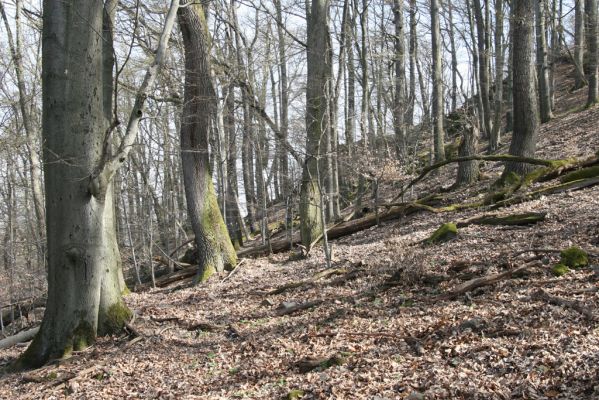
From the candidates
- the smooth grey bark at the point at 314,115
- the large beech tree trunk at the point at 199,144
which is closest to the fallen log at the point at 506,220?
the smooth grey bark at the point at 314,115

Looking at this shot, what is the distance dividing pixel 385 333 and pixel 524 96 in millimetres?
7453

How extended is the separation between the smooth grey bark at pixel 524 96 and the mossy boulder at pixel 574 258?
4993 millimetres

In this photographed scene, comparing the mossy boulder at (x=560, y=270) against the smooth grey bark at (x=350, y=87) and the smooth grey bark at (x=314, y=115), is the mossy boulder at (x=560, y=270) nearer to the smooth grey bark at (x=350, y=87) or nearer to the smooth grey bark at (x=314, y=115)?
the smooth grey bark at (x=314, y=115)

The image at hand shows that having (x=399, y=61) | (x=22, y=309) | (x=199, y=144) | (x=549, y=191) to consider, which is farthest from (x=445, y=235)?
(x=22, y=309)

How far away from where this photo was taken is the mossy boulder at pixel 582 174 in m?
9.48

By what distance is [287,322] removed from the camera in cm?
679

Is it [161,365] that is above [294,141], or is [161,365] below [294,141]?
below

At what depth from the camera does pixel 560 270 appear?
5.80m

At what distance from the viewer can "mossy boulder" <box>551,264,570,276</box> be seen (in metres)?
5.78

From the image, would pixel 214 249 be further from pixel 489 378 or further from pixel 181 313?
pixel 489 378

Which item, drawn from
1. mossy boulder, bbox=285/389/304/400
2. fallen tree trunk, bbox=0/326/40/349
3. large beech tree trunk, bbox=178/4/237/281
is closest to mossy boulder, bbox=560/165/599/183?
large beech tree trunk, bbox=178/4/237/281

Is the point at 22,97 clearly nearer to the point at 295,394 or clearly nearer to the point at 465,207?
the point at 465,207

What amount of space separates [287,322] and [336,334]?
122 cm

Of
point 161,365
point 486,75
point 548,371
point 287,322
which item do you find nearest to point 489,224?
point 287,322
